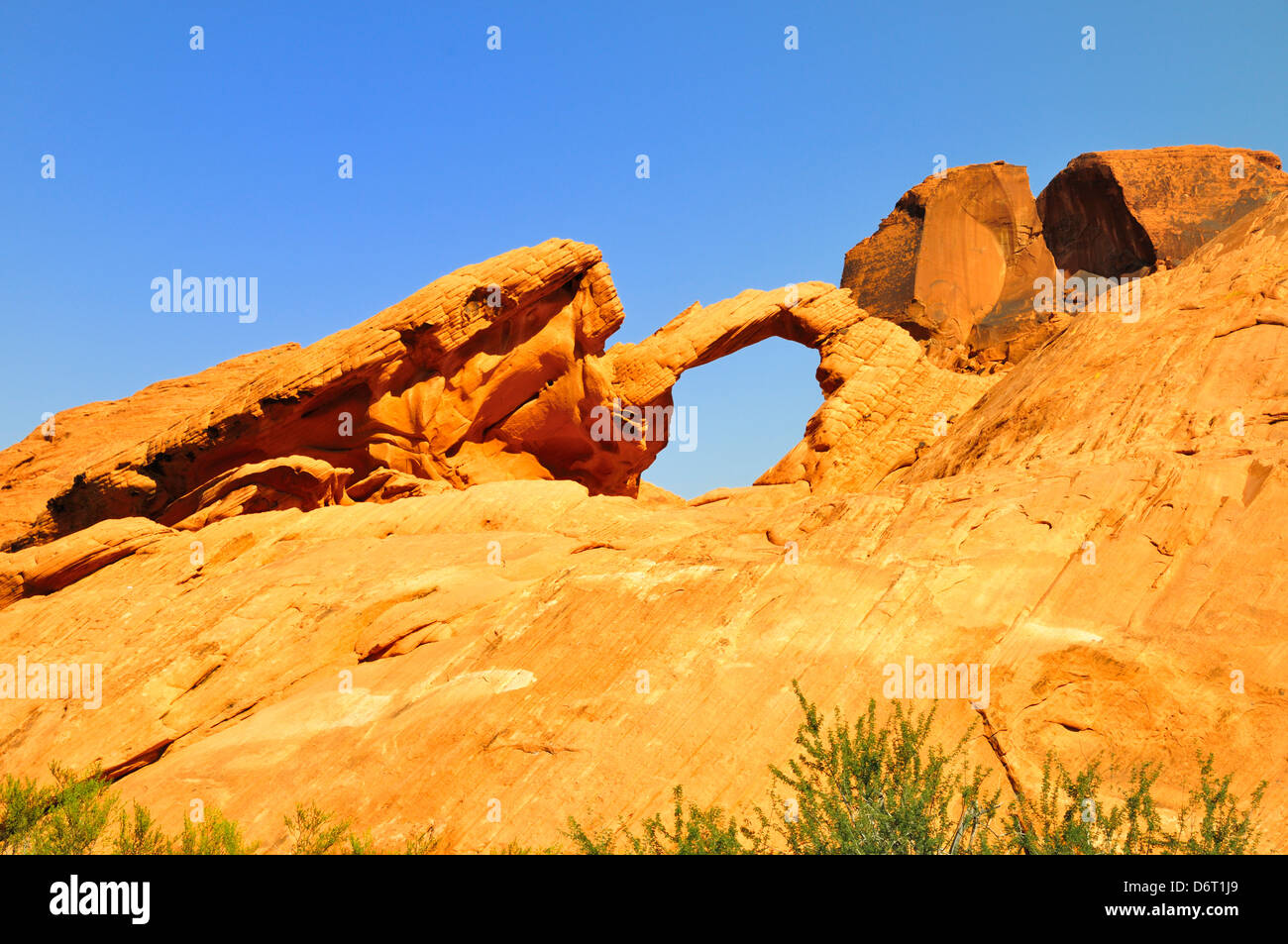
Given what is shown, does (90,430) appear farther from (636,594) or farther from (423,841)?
(423,841)

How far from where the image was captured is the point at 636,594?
10.9 meters

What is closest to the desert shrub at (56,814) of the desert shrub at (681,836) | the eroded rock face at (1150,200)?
the desert shrub at (681,836)

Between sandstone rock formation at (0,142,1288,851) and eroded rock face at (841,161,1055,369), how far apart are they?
23607mm

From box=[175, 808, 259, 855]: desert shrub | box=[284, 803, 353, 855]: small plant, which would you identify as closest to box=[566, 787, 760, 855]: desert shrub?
box=[284, 803, 353, 855]: small plant

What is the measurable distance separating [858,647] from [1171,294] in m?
9.33

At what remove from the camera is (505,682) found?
10.1 m

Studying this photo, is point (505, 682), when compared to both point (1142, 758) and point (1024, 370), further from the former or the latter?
point (1024, 370)

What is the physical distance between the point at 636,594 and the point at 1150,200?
3729 centimetres

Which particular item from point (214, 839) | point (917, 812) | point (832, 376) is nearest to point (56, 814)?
point (214, 839)

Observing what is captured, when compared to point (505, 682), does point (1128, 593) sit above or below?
above

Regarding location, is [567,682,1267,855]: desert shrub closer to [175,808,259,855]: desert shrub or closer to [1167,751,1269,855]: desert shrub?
[1167,751,1269,855]: desert shrub

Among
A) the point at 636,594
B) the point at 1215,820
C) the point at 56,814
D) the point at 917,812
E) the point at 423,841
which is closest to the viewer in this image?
the point at 1215,820

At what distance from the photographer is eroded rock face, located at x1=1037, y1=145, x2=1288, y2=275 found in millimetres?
38219
